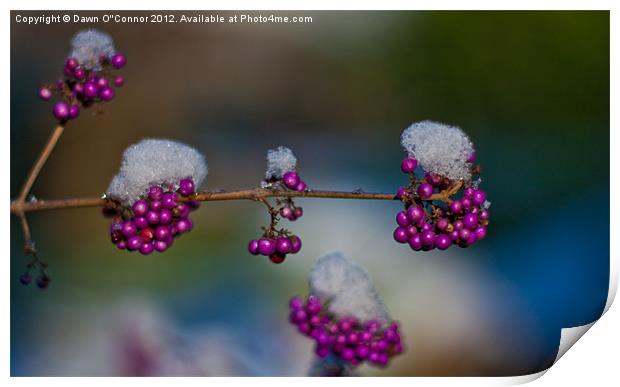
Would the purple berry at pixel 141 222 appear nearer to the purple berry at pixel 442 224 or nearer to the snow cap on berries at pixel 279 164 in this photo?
the snow cap on berries at pixel 279 164

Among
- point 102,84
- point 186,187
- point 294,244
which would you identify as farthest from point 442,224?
point 102,84

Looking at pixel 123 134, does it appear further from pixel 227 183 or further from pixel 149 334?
pixel 149 334

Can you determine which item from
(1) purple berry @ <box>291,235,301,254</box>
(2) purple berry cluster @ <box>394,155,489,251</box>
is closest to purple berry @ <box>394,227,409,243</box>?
(2) purple berry cluster @ <box>394,155,489,251</box>

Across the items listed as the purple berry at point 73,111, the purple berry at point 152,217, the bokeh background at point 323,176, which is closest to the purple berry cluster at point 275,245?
the purple berry at point 152,217

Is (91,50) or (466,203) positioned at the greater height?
(91,50)

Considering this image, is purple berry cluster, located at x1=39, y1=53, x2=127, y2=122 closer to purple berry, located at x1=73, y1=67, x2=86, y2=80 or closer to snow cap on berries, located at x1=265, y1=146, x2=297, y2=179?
purple berry, located at x1=73, y1=67, x2=86, y2=80

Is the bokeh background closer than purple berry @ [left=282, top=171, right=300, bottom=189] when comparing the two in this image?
No

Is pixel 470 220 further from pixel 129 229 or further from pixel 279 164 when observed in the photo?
pixel 129 229

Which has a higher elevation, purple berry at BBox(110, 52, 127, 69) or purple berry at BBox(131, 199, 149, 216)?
purple berry at BBox(110, 52, 127, 69)
